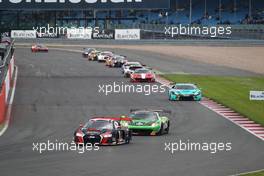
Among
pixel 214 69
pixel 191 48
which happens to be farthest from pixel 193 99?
pixel 191 48

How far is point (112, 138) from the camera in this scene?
30.9 m

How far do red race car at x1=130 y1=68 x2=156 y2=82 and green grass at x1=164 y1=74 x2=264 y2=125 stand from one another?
3.43 meters

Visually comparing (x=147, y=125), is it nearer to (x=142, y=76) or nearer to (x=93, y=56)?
(x=142, y=76)

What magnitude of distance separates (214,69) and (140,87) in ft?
75.9

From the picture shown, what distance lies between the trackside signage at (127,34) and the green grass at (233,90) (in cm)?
2474

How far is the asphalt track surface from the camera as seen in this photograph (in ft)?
83.4

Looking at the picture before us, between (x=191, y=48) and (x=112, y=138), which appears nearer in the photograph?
(x=112, y=138)

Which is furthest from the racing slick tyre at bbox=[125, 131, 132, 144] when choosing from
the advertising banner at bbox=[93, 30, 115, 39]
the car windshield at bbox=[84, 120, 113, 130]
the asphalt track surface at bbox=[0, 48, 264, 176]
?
the advertising banner at bbox=[93, 30, 115, 39]

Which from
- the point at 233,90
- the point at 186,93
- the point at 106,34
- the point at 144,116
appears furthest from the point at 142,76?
the point at 106,34

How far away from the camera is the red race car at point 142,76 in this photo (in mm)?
63312

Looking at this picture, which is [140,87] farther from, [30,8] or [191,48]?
[191,48]

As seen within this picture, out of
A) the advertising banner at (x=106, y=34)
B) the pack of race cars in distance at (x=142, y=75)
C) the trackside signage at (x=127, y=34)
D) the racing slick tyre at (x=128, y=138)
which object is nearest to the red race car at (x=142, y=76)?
the pack of race cars in distance at (x=142, y=75)

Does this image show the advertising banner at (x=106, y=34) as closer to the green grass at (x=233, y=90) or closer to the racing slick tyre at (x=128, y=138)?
the green grass at (x=233, y=90)

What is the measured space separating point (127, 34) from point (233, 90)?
41075mm
